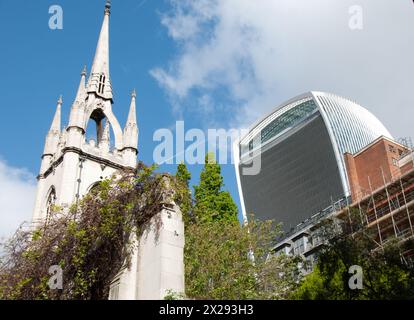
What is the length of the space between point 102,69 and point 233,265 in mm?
35669

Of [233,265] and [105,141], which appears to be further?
[105,141]

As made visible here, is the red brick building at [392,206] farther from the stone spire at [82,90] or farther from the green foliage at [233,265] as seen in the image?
the stone spire at [82,90]

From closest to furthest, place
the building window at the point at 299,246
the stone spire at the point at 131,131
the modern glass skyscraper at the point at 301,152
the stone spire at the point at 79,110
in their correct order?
the stone spire at the point at 79,110
the stone spire at the point at 131,131
the building window at the point at 299,246
the modern glass skyscraper at the point at 301,152

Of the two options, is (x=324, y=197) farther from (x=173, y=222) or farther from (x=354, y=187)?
(x=173, y=222)

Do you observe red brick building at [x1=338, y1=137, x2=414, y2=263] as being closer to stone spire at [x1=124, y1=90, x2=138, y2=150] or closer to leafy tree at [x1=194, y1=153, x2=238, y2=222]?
leafy tree at [x1=194, y1=153, x2=238, y2=222]

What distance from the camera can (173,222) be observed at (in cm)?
1332

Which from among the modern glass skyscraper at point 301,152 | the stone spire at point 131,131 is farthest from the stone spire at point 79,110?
the modern glass skyscraper at point 301,152

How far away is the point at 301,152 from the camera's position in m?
145

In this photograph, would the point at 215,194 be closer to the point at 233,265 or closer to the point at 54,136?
the point at 233,265

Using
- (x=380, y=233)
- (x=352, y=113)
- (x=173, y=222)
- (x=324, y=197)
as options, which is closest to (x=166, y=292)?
(x=173, y=222)

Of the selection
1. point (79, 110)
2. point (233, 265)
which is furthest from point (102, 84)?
point (233, 265)

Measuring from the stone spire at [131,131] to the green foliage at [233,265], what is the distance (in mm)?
22569

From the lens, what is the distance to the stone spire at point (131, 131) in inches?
2013
